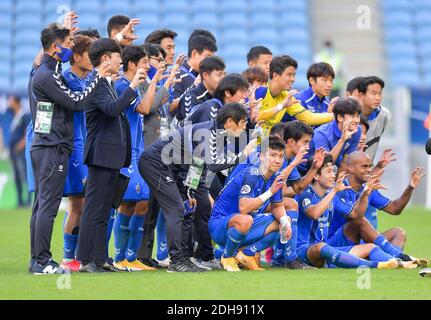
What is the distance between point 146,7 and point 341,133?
1472cm

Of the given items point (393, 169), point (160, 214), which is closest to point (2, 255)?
point (160, 214)

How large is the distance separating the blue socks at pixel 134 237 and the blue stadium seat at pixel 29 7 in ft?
50.6

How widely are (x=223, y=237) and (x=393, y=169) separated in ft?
32.2

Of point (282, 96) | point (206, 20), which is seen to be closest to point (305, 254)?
point (282, 96)

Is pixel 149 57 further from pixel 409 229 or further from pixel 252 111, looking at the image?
pixel 409 229

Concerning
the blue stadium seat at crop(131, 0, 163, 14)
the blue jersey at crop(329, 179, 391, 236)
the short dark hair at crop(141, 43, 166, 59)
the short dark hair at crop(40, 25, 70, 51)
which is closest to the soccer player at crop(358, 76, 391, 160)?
the blue jersey at crop(329, 179, 391, 236)

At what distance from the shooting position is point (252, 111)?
9.73 metres

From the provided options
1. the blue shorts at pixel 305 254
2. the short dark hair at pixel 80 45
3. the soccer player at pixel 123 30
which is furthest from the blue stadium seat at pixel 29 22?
the blue shorts at pixel 305 254

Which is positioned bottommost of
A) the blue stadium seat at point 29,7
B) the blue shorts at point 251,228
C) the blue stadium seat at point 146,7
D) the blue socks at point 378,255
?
the blue socks at point 378,255

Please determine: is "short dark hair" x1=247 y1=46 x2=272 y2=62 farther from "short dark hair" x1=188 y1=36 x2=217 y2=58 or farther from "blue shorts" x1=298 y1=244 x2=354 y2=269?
"blue shorts" x1=298 y1=244 x2=354 y2=269

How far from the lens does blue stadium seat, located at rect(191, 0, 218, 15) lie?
81.1 ft

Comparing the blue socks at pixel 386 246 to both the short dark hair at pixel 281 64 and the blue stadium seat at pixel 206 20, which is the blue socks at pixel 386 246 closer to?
the short dark hair at pixel 281 64

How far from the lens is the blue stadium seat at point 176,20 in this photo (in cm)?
2405

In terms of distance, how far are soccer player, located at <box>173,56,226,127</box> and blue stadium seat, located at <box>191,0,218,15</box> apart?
1457 cm
